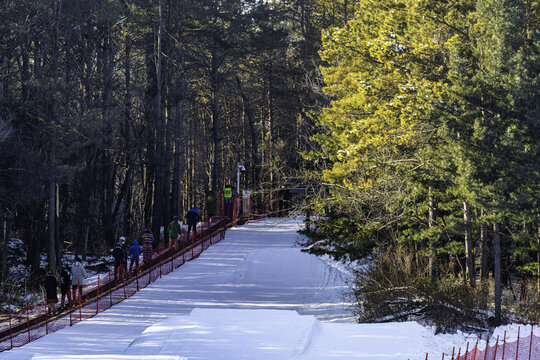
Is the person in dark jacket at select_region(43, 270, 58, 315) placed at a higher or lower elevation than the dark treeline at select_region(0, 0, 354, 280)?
lower

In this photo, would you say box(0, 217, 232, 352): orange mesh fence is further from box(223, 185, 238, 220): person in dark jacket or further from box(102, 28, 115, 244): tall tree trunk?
box(102, 28, 115, 244): tall tree trunk

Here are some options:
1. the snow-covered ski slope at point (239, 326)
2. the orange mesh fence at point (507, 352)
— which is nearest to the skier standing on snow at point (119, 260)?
the snow-covered ski slope at point (239, 326)

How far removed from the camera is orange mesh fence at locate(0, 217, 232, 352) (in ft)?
59.3

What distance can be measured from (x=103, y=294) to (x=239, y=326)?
25.8 feet

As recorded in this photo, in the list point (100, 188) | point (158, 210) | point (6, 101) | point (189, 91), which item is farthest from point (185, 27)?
point (6, 101)

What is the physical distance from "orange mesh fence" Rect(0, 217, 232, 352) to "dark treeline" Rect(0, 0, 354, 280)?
4.13 m

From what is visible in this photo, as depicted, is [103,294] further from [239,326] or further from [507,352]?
[507,352]

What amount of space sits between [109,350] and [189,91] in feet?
109

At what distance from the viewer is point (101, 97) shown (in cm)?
4406

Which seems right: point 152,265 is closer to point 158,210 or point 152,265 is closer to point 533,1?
point 158,210

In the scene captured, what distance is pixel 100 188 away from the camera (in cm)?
4494

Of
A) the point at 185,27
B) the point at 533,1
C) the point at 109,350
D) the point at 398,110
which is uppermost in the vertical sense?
the point at 185,27

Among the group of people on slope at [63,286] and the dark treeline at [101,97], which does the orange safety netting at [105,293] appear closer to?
the group of people on slope at [63,286]

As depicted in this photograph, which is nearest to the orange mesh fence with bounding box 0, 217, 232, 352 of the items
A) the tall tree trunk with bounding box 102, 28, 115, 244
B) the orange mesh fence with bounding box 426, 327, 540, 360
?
the tall tree trunk with bounding box 102, 28, 115, 244
